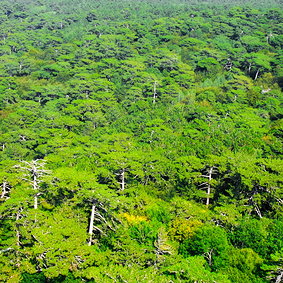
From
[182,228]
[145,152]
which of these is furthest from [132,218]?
[145,152]

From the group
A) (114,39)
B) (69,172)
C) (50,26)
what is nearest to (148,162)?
(69,172)

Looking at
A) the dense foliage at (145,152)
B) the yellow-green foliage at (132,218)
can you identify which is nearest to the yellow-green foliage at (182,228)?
the dense foliage at (145,152)

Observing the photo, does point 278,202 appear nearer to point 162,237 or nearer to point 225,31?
point 162,237

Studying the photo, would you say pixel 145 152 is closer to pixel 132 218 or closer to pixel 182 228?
pixel 132 218

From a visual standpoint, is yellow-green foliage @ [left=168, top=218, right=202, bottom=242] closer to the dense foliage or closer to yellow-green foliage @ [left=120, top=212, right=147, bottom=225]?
the dense foliage

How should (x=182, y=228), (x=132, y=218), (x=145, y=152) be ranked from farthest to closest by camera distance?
1. (x=145, y=152)
2. (x=132, y=218)
3. (x=182, y=228)

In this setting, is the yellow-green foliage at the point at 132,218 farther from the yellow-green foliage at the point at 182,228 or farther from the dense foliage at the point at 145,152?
the yellow-green foliage at the point at 182,228
